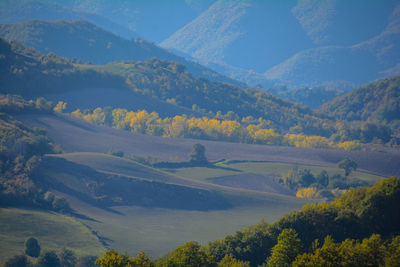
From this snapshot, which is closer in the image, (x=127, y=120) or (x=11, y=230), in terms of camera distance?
(x=11, y=230)

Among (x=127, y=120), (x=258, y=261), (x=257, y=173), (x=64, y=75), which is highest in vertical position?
(x=64, y=75)

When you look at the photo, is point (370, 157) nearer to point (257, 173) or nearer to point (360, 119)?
point (257, 173)

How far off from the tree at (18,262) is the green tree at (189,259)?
1513 centimetres

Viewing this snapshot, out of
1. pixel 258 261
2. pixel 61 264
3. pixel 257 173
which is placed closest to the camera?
pixel 258 261

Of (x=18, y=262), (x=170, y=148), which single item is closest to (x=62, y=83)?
(x=170, y=148)

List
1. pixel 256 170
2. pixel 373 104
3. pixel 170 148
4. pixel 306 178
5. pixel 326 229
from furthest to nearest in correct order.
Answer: pixel 373 104
pixel 170 148
pixel 256 170
pixel 306 178
pixel 326 229

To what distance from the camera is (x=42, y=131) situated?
70.5 meters

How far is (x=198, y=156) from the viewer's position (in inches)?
3169

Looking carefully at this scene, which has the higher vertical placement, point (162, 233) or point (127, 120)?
point (127, 120)

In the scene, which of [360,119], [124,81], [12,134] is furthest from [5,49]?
[360,119]

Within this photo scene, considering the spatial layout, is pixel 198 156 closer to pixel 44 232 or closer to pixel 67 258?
pixel 44 232

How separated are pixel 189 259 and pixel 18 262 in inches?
634

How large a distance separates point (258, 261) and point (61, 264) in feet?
48.4

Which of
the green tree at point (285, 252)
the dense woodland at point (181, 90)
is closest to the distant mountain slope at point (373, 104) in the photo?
the dense woodland at point (181, 90)
